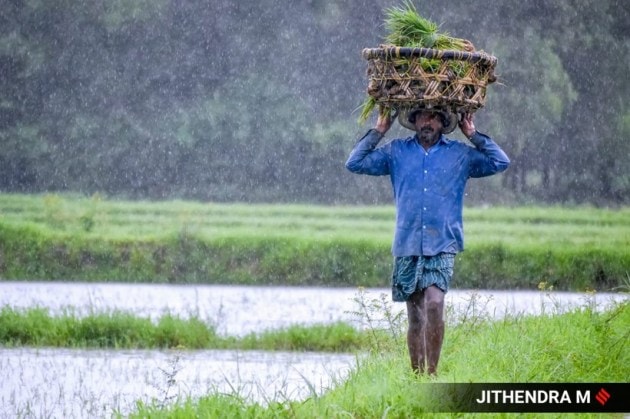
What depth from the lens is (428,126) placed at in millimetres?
7461

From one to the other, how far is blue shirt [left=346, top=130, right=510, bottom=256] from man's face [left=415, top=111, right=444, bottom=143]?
0.17 ft

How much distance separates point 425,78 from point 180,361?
17.5ft

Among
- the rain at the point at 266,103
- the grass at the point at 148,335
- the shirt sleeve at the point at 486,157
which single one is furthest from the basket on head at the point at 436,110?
the rain at the point at 266,103

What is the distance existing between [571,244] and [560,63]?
12.7 m

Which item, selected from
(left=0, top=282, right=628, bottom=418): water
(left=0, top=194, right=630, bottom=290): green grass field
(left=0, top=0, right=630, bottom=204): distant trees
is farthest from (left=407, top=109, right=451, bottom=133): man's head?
(left=0, top=0, right=630, bottom=204): distant trees

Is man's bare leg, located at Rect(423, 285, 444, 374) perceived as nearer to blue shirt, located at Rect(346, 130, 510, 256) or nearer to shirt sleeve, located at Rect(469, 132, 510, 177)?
blue shirt, located at Rect(346, 130, 510, 256)

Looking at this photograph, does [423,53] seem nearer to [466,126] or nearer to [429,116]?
[429,116]

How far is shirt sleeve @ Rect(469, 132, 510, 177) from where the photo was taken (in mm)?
7531

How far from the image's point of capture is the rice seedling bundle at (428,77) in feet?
23.8

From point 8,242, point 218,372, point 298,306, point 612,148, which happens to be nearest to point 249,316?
point 298,306

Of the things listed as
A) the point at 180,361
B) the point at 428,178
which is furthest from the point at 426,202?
the point at 180,361

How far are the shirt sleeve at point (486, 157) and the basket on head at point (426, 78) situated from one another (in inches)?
9.0

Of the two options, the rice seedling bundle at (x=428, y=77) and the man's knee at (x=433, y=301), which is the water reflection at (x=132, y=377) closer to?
the man's knee at (x=433, y=301)

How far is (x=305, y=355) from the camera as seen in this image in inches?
493
